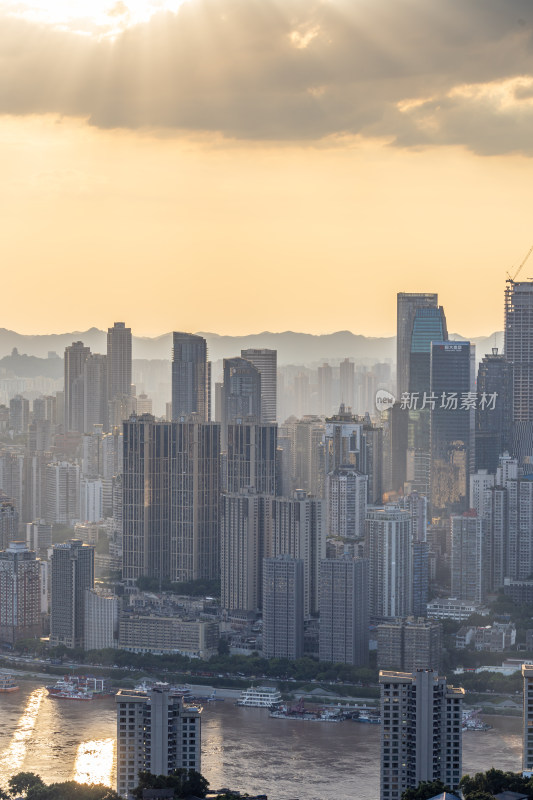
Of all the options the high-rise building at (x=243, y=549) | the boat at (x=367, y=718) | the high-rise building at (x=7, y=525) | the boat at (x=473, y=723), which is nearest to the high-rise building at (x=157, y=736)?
the boat at (x=473, y=723)

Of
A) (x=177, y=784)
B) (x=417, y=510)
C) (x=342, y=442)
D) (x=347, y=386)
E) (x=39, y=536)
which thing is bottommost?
(x=177, y=784)

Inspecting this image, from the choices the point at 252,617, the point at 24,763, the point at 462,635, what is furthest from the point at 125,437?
the point at 24,763

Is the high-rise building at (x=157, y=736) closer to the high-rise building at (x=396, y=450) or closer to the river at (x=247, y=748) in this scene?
the river at (x=247, y=748)

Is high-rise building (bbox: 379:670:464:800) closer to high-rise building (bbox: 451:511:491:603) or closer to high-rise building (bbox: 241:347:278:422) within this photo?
high-rise building (bbox: 451:511:491:603)

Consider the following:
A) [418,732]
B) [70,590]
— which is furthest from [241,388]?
[418,732]

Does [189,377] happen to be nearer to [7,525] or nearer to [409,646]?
[7,525]

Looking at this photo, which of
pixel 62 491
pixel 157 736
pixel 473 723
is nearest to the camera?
pixel 157 736

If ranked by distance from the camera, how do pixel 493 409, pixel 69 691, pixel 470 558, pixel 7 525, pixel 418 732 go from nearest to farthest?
pixel 418 732
pixel 69 691
pixel 470 558
pixel 7 525
pixel 493 409

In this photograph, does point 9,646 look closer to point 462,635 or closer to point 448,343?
point 462,635
